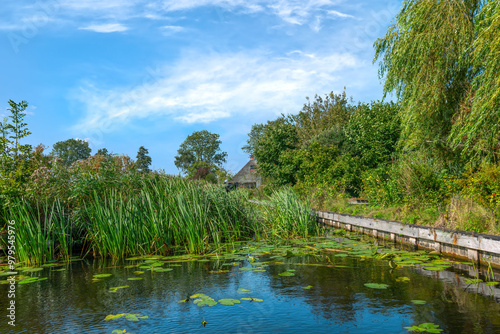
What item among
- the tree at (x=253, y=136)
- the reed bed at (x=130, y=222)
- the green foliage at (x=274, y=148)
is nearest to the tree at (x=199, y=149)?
the tree at (x=253, y=136)

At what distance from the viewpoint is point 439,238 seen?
7953 millimetres

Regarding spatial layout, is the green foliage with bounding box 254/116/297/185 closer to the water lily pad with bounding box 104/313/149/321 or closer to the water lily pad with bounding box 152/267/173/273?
the water lily pad with bounding box 152/267/173/273

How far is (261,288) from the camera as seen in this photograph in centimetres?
565

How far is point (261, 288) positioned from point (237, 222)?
174 inches

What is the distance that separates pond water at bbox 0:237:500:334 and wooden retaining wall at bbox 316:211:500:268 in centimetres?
54

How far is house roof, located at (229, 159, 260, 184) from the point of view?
187 ft

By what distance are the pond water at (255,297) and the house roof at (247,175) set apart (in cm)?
4753

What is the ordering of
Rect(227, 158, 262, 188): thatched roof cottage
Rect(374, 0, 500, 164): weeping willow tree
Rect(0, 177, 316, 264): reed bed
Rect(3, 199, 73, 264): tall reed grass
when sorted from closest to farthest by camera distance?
Rect(3, 199, 73, 264): tall reed grass → Rect(0, 177, 316, 264): reed bed → Rect(374, 0, 500, 164): weeping willow tree → Rect(227, 158, 262, 188): thatched roof cottage

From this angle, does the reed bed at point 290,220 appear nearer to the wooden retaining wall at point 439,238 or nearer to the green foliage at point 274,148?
the wooden retaining wall at point 439,238

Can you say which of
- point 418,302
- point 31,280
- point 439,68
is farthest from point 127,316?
point 439,68

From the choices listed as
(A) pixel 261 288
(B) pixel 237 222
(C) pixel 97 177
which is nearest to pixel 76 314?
(A) pixel 261 288

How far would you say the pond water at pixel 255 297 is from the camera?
4.18 metres

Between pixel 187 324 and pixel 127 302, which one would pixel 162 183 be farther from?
pixel 187 324

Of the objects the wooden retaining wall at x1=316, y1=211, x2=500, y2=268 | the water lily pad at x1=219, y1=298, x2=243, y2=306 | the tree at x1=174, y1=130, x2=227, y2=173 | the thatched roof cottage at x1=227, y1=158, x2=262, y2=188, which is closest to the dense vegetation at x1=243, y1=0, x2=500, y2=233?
the wooden retaining wall at x1=316, y1=211, x2=500, y2=268
